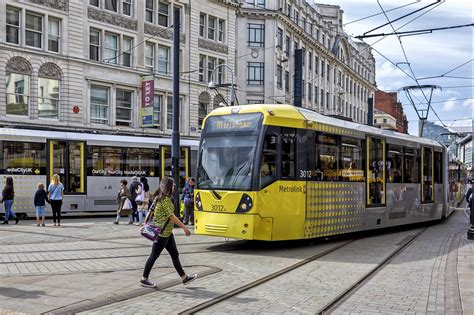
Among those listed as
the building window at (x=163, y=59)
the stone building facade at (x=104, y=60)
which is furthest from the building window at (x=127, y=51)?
the building window at (x=163, y=59)

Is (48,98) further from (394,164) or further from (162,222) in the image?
(162,222)

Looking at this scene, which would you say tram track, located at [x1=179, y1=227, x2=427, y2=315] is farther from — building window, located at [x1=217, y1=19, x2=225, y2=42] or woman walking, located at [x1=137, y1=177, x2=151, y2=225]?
building window, located at [x1=217, y1=19, x2=225, y2=42]

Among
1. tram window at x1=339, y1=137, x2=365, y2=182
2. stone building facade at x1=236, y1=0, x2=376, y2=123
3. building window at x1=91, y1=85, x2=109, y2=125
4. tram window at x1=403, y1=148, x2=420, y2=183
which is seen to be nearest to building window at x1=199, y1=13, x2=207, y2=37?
stone building facade at x1=236, y1=0, x2=376, y2=123

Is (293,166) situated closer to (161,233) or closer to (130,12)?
(161,233)

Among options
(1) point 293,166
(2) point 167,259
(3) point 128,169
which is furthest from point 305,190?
(3) point 128,169

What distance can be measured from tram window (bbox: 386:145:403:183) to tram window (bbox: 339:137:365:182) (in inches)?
74.8

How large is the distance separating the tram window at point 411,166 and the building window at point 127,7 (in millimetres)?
24164

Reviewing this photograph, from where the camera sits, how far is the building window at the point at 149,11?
37375 mm

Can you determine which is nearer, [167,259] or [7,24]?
[167,259]

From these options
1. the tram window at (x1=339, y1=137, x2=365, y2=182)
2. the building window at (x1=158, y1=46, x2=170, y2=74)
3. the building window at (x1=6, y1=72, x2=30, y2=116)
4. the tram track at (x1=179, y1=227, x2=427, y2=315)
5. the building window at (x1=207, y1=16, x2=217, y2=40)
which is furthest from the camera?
the building window at (x1=207, y1=16, x2=217, y2=40)

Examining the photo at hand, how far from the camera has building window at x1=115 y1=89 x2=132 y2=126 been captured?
35.8 meters

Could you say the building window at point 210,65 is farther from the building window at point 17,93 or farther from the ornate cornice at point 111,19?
the building window at point 17,93

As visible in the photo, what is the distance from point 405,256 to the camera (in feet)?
38.9

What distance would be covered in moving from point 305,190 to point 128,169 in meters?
12.9
